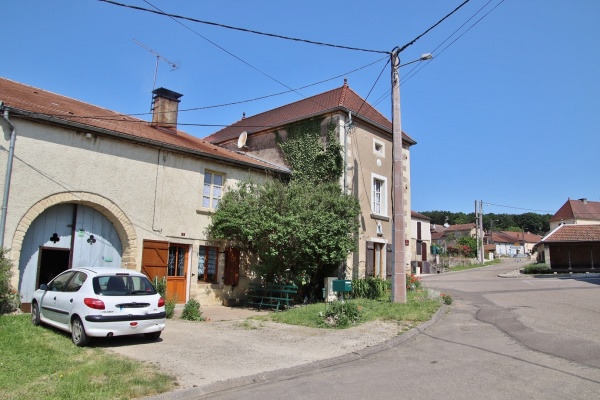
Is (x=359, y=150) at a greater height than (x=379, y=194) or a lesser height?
greater

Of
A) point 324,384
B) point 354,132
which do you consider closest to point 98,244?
point 324,384

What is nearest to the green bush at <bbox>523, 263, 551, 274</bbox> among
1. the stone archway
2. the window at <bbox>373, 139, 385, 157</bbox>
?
the window at <bbox>373, 139, 385, 157</bbox>

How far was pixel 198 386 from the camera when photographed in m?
5.91

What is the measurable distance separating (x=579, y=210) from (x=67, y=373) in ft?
245

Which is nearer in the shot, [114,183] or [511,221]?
[114,183]

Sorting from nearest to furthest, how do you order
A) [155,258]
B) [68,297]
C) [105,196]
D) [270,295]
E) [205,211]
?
[68,297], [105,196], [155,258], [205,211], [270,295]

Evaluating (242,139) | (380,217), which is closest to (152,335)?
(380,217)

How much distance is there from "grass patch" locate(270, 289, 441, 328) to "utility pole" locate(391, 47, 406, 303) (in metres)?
0.56

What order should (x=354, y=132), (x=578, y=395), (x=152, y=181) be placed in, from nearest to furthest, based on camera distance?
(x=578, y=395)
(x=152, y=181)
(x=354, y=132)

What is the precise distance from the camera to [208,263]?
Answer: 15.9 metres

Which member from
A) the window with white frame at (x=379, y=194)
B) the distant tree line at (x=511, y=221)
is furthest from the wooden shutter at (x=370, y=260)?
the distant tree line at (x=511, y=221)

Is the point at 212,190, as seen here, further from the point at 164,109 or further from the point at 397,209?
the point at 397,209

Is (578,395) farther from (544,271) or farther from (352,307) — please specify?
(544,271)

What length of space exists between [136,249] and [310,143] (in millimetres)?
8580
